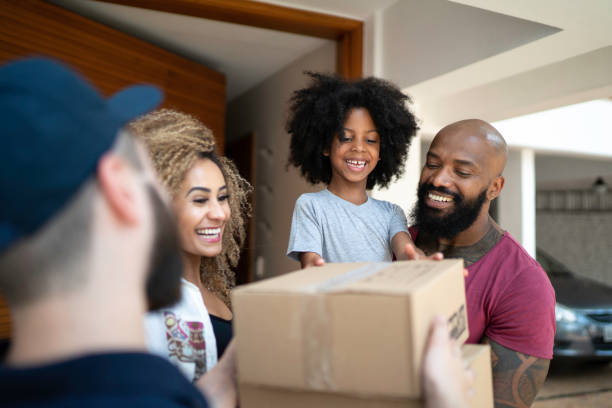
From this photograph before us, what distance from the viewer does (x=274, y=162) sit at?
4609mm

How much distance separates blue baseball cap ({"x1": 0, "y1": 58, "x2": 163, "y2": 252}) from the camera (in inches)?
23.3

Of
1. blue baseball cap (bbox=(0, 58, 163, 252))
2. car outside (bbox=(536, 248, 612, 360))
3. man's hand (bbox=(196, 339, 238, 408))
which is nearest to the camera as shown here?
blue baseball cap (bbox=(0, 58, 163, 252))

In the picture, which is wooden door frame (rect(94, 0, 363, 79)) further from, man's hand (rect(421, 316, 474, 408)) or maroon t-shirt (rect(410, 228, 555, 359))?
man's hand (rect(421, 316, 474, 408))

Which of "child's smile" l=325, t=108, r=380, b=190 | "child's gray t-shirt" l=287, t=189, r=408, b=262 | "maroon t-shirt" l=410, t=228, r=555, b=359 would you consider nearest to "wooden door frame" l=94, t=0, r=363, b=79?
"child's smile" l=325, t=108, r=380, b=190

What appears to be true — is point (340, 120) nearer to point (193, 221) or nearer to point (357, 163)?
point (357, 163)

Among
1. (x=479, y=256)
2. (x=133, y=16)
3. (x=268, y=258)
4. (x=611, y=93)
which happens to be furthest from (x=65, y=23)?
(x=611, y=93)

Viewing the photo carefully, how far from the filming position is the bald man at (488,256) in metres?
1.61

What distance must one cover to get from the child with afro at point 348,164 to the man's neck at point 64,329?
4.03ft

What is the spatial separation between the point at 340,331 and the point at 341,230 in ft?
3.70

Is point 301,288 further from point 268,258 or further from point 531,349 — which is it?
point 268,258

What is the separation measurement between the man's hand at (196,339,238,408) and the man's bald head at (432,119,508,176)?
4.07 ft

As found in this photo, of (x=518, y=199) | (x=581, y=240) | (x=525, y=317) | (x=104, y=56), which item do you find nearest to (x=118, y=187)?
(x=525, y=317)

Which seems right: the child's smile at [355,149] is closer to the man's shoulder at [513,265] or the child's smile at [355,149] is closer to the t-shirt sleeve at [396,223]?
the t-shirt sleeve at [396,223]

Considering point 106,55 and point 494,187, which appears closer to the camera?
point 494,187
